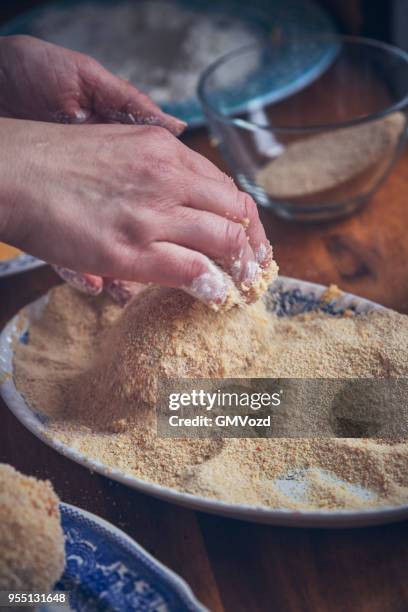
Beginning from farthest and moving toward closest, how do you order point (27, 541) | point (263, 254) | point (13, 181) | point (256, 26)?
1. point (256, 26)
2. point (263, 254)
3. point (13, 181)
4. point (27, 541)

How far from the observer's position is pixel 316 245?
Result: 1.34 metres

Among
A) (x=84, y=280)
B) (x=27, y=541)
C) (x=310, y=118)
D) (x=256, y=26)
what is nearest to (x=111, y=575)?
(x=27, y=541)

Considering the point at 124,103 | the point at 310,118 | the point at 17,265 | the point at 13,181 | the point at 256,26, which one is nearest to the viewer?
the point at 13,181

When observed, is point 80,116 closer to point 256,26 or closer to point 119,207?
point 119,207

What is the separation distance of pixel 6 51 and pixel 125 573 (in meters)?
0.74

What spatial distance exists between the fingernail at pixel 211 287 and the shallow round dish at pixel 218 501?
0.70 ft

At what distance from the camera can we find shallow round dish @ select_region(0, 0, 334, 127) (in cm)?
163

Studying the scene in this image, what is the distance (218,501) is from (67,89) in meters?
0.62

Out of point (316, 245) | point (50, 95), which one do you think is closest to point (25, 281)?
point (50, 95)

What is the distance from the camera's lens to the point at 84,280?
1.08 metres

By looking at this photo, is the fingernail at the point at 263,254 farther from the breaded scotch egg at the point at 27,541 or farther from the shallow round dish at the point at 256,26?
the shallow round dish at the point at 256,26

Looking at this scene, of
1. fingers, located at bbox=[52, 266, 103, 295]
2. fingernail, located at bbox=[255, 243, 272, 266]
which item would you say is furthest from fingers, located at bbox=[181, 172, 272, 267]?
fingers, located at bbox=[52, 266, 103, 295]

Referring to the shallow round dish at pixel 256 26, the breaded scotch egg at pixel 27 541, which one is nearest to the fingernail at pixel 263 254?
the breaded scotch egg at pixel 27 541

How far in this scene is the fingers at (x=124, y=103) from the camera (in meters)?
1.05
